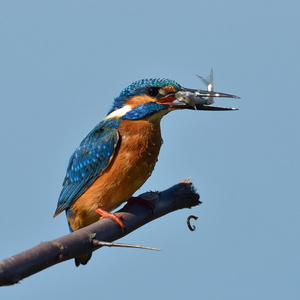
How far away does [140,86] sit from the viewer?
5.18 m

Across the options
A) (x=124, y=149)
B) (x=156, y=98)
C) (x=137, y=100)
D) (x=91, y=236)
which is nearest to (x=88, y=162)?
(x=124, y=149)

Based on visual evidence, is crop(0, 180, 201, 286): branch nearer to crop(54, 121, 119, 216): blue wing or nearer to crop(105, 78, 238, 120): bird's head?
crop(54, 121, 119, 216): blue wing

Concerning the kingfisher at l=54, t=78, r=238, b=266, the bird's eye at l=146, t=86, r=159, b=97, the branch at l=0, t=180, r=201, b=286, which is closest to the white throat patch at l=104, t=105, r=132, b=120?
the kingfisher at l=54, t=78, r=238, b=266

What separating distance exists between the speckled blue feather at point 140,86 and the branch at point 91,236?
0.76 m

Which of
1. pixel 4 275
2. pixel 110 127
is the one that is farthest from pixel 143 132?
pixel 4 275

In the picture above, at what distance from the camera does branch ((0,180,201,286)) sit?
10.3 feet

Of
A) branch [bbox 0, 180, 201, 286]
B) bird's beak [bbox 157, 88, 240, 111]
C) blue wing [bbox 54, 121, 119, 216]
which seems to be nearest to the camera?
branch [bbox 0, 180, 201, 286]

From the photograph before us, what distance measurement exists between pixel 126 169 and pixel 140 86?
64 centimetres

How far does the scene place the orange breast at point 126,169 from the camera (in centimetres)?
510

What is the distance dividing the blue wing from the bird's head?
21 centimetres

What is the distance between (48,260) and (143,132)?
1.98m

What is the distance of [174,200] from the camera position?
5.07 m

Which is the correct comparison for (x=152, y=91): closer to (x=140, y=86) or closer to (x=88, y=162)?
(x=140, y=86)

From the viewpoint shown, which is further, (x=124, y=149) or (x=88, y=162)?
(x=88, y=162)
